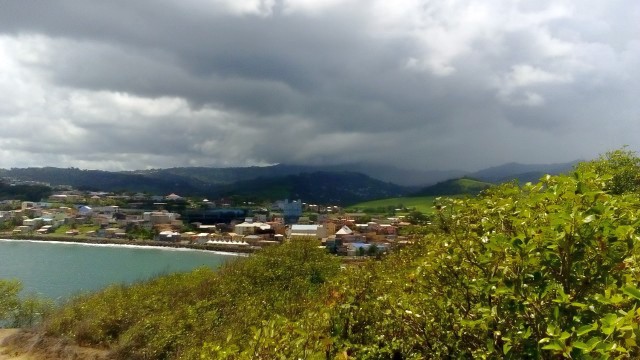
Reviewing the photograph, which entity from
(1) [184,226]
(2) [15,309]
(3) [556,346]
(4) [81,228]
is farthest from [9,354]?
(4) [81,228]

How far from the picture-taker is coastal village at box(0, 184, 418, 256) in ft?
238

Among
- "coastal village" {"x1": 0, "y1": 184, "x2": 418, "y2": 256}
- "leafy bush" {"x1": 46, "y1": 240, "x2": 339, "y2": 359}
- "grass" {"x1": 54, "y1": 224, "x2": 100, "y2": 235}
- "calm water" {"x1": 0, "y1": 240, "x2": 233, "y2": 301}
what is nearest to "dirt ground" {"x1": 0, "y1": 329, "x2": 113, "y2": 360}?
"leafy bush" {"x1": 46, "y1": 240, "x2": 339, "y2": 359}

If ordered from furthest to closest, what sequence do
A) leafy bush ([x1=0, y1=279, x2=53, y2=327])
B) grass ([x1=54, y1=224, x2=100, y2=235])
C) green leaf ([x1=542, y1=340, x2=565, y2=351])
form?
grass ([x1=54, y1=224, x2=100, y2=235]) → leafy bush ([x1=0, y1=279, x2=53, y2=327]) → green leaf ([x1=542, y1=340, x2=565, y2=351])

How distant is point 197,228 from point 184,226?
285 centimetres

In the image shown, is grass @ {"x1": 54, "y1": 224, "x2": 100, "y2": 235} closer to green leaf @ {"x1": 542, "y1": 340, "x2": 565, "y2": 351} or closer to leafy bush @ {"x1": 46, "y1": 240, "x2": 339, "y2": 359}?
leafy bush @ {"x1": 46, "y1": 240, "x2": 339, "y2": 359}

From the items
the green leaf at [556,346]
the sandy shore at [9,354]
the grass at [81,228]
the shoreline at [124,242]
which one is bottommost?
the shoreline at [124,242]

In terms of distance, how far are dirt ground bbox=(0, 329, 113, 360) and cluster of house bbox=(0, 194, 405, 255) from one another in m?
41.8

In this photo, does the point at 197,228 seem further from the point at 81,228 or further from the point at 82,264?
the point at 82,264

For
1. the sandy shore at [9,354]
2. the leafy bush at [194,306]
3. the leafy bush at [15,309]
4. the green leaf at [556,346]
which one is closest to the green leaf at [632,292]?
the green leaf at [556,346]

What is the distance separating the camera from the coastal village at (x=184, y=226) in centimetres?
7244

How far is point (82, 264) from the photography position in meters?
55.0

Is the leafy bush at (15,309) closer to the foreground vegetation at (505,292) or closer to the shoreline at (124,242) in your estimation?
the foreground vegetation at (505,292)

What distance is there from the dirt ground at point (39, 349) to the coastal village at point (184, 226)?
1481 inches

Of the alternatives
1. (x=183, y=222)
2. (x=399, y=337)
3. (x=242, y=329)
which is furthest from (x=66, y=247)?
(x=399, y=337)
